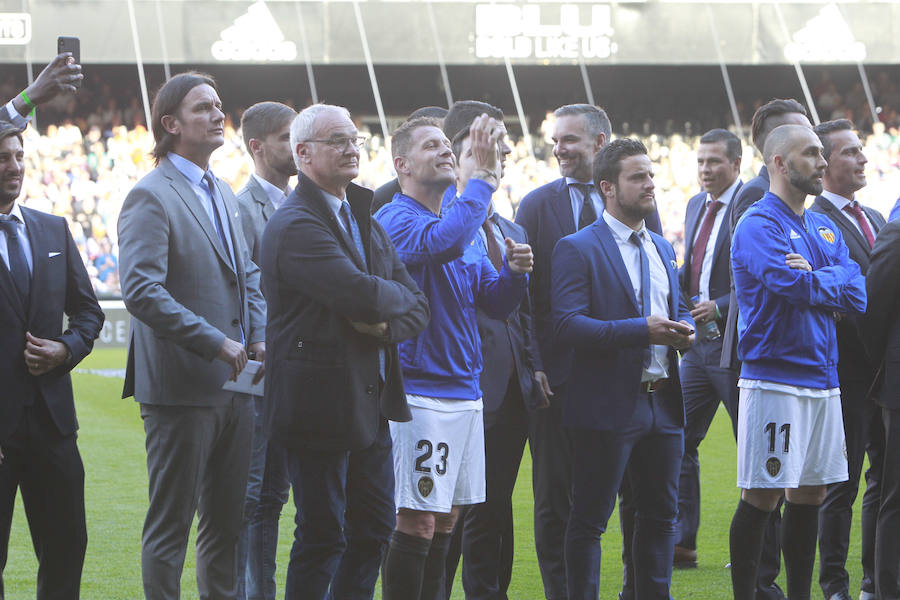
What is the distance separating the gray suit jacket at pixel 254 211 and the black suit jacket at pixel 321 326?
54.4 inches

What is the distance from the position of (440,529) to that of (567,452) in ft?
3.63

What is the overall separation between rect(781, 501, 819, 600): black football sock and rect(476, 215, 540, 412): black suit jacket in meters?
1.16

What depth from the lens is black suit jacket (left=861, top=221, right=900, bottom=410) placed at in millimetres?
5246

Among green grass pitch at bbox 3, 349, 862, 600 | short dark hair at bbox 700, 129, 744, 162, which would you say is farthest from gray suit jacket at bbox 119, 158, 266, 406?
short dark hair at bbox 700, 129, 744, 162

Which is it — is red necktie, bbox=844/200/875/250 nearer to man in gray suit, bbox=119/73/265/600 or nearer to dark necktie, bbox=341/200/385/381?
dark necktie, bbox=341/200/385/381

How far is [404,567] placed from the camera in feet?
A: 14.7

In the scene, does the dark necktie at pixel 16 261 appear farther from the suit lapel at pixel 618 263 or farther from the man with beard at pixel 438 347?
the suit lapel at pixel 618 263

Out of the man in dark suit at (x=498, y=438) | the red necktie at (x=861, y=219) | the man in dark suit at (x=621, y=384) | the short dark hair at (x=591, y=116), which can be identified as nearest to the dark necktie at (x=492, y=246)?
the man in dark suit at (x=498, y=438)

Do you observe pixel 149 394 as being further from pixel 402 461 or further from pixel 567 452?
pixel 567 452

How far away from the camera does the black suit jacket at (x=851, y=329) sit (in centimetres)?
561

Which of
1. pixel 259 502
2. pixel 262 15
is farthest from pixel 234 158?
pixel 259 502

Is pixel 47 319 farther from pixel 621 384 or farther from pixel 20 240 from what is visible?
pixel 621 384

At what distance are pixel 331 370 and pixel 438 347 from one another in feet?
2.52

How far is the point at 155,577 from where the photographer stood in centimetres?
438
